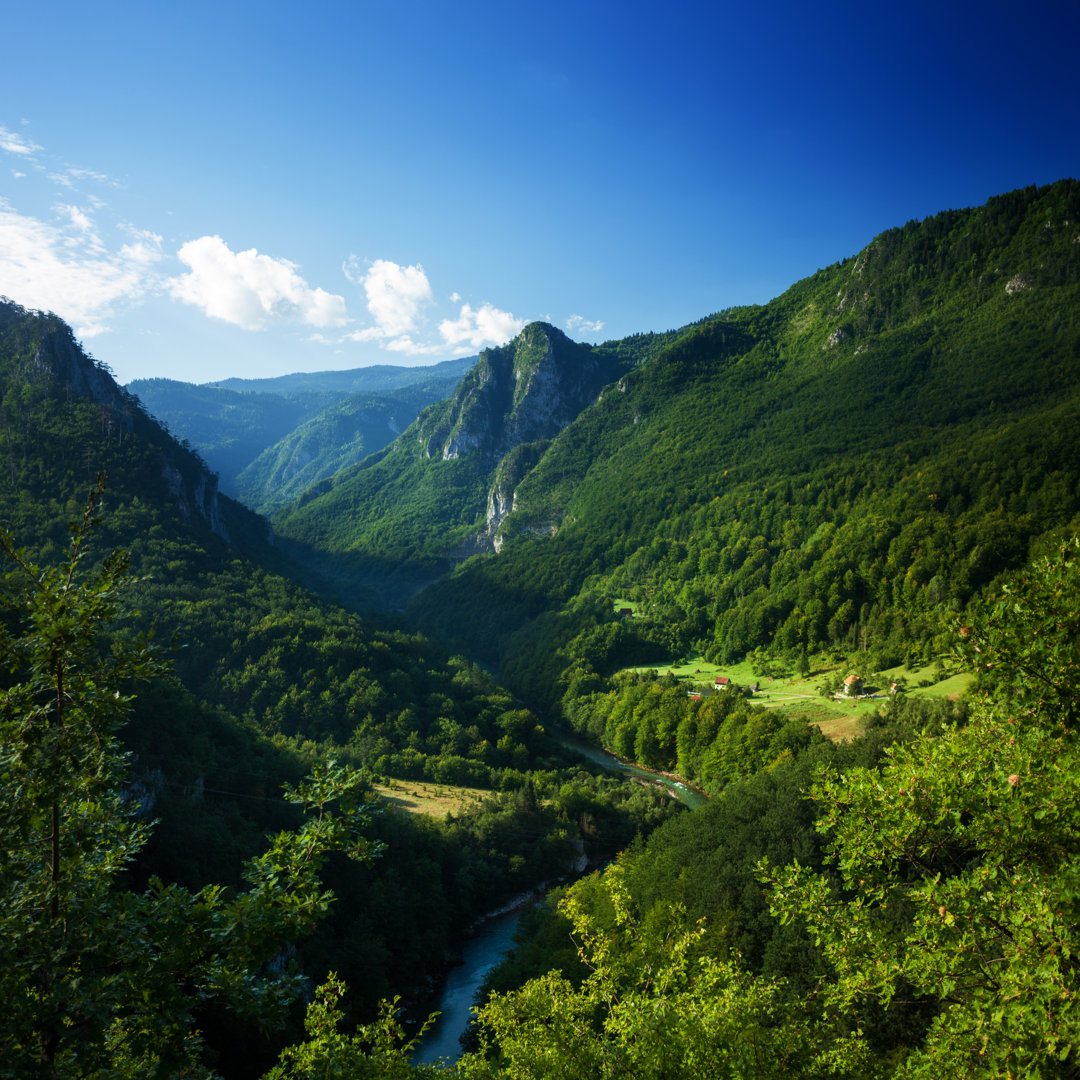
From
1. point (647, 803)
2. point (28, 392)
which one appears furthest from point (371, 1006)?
point (28, 392)

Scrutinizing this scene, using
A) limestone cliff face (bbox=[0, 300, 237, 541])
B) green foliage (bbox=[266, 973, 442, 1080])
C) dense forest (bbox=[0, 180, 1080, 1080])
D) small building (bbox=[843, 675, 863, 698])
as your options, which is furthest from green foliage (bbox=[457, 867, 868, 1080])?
limestone cliff face (bbox=[0, 300, 237, 541])

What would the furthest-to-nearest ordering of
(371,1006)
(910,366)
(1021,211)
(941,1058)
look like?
(1021,211), (910,366), (371,1006), (941,1058)

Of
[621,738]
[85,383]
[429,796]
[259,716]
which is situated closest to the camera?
[429,796]

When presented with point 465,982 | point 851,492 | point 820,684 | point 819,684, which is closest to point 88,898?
point 465,982

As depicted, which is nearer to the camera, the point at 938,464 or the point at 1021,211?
the point at 938,464

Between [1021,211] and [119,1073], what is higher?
[1021,211]

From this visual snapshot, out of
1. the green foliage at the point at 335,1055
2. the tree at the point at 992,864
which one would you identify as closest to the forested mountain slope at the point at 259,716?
the green foliage at the point at 335,1055

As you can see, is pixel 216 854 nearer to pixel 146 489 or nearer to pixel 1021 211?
pixel 146 489

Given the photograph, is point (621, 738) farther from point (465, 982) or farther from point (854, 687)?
point (465, 982)
